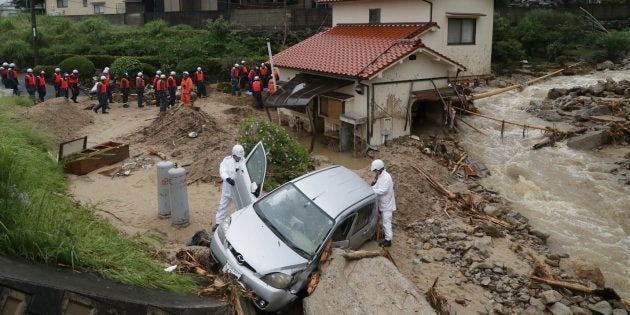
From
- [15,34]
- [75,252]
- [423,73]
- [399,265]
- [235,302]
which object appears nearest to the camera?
[75,252]

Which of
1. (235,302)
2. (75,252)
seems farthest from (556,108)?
(75,252)

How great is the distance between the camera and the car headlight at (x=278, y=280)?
606 cm

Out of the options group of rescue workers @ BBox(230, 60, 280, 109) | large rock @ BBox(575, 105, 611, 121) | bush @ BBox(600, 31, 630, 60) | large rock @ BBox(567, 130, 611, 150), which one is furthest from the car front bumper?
bush @ BBox(600, 31, 630, 60)

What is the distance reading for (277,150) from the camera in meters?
12.0

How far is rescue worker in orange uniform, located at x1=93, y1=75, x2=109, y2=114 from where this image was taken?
61.0 feet

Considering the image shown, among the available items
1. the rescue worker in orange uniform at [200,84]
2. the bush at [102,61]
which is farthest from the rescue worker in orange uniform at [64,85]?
the bush at [102,61]

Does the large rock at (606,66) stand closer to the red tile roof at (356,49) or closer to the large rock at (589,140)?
the large rock at (589,140)

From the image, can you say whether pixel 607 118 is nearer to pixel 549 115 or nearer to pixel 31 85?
pixel 549 115

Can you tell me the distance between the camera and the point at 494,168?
1502cm

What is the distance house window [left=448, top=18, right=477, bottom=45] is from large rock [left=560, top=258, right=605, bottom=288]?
1251 centimetres

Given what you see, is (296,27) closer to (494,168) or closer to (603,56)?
(603,56)

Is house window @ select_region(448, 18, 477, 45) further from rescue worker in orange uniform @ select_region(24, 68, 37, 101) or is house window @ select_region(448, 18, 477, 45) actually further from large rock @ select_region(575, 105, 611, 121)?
rescue worker in orange uniform @ select_region(24, 68, 37, 101)

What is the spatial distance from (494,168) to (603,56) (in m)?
18.6

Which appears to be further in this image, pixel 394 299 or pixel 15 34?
pixel 15 34
